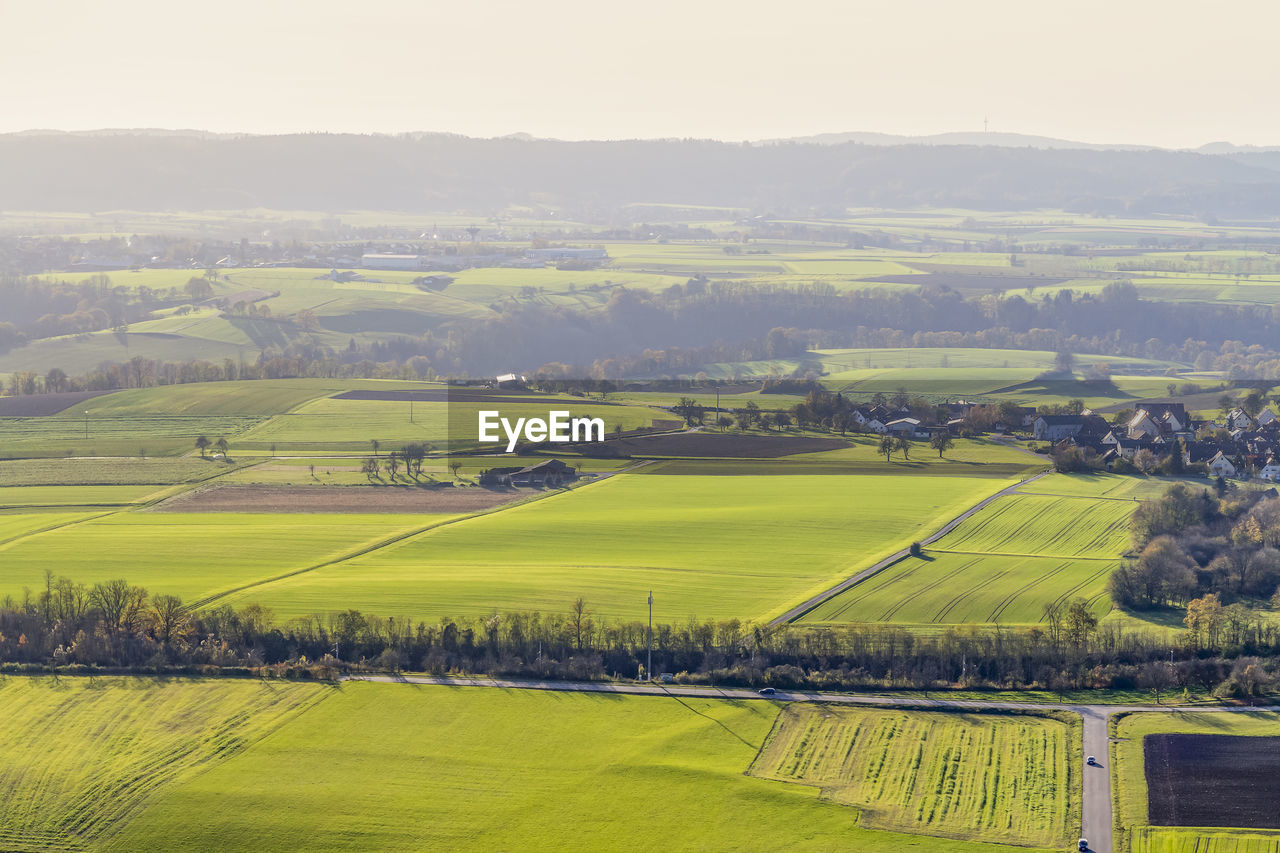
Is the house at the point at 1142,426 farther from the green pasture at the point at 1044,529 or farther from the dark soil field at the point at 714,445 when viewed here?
the green pasture at the point at 1044,529

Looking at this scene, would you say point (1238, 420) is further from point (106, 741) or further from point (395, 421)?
point (106, 741)

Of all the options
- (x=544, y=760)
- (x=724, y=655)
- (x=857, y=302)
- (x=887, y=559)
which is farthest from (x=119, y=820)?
(x=857, y=302)

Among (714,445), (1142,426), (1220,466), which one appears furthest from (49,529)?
(1142,426)

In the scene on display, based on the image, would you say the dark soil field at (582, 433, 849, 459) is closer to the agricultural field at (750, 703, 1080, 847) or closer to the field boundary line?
the field boundary line

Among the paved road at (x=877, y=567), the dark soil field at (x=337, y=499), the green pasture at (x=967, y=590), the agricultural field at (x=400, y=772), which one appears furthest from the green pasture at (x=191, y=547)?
the green pasture at (x=967, y=590)

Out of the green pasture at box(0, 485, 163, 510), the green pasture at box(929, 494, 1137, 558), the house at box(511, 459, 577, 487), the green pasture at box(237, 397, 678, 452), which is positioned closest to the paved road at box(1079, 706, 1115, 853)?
the green pasture at box(929, 494, 1137, 558)

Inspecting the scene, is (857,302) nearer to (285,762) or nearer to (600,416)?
(600,416)
